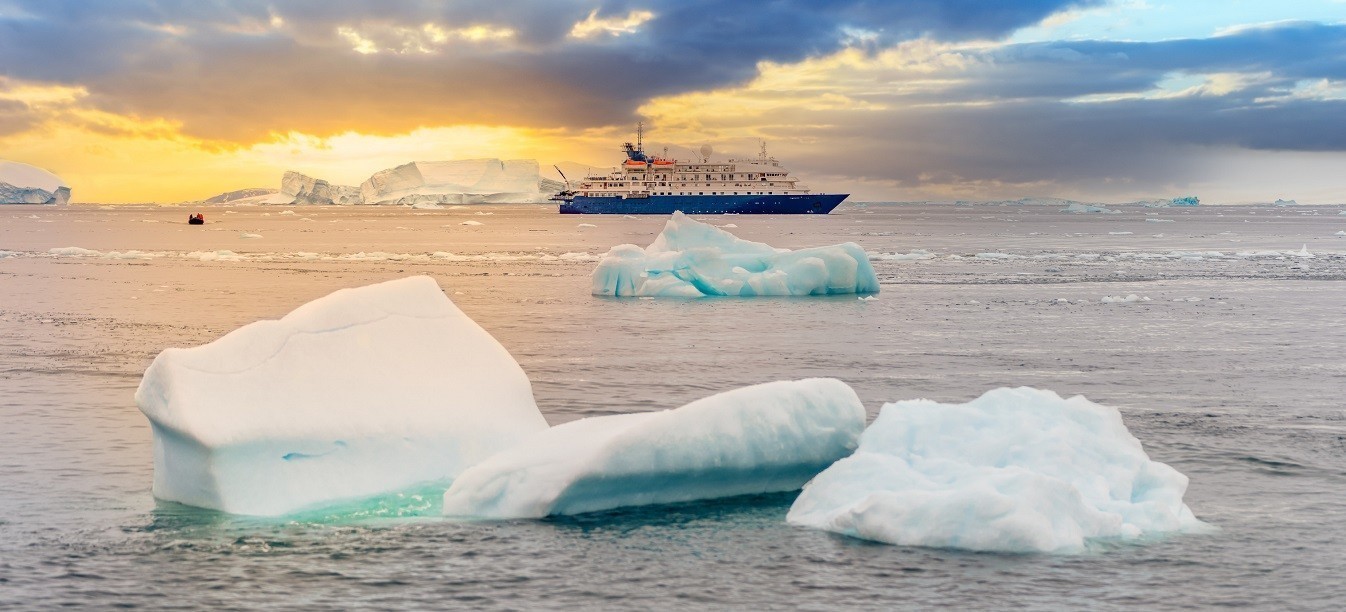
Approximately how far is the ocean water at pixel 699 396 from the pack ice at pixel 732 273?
0.90m

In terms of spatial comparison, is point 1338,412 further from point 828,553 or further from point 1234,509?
point 828,553

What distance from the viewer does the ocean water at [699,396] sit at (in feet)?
27.7

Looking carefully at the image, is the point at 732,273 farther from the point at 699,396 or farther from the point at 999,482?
the point at 999,482

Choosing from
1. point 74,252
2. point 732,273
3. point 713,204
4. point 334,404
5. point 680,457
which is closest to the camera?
point 680,457

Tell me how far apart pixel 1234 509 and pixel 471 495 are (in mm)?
6298

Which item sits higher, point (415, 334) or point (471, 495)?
point (415, 334)

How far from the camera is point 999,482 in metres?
9.51

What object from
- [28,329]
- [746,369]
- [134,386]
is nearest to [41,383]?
[134,386]

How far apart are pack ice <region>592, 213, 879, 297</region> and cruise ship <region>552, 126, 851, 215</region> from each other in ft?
328

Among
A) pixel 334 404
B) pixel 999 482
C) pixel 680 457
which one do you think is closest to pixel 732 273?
pixel 334 404

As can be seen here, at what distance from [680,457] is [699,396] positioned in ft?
19.9

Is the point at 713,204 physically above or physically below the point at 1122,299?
above

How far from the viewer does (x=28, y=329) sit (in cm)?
2427

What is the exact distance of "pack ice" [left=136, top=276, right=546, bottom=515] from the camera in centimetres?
1024
